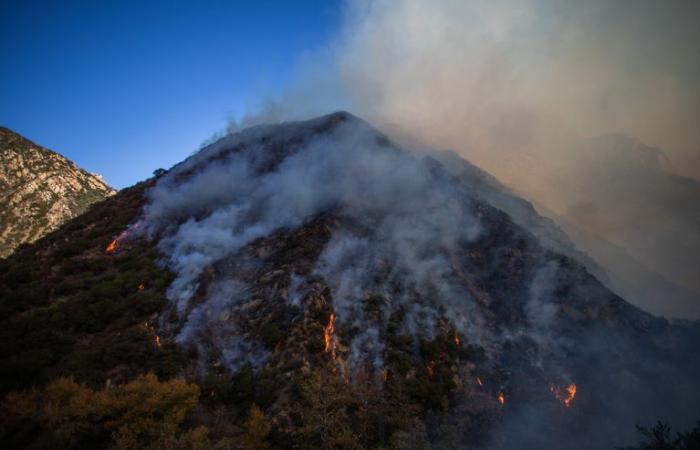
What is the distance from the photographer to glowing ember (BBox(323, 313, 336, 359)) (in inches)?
1549

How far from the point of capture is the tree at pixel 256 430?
29797mm

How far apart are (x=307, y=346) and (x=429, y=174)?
45705 millimetres

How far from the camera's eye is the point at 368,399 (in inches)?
1446

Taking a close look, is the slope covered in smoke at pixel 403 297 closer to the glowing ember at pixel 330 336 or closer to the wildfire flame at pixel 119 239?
the glowing ember at pixel 330 336

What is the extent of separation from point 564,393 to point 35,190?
133m

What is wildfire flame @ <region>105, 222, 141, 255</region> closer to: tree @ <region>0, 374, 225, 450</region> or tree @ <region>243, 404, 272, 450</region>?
tree @ <region>0, 374, 225, 450</region>

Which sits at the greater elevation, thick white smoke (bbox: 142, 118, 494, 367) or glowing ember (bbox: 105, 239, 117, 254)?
thick white smoke (bbox: 142, 118, 494, 367)

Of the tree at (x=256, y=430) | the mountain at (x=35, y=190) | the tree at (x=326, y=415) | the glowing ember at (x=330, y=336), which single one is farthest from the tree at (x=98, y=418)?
the mountain at (x=35, y=190)

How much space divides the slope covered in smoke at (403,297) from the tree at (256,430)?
6.38ft

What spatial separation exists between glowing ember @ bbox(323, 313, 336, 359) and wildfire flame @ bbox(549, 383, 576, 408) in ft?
89.1

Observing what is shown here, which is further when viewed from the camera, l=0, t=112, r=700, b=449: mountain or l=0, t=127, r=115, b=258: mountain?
l=0, t=127, r=115, b=258: mountain

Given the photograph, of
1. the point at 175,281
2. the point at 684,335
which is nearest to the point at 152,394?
the point at 175,281

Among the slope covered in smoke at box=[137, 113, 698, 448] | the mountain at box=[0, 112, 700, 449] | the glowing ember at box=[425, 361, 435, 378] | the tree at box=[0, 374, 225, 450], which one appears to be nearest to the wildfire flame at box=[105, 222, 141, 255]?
the mountain at box=[0, 112, 700, 449]

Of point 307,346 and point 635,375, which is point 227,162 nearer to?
point 307,346
